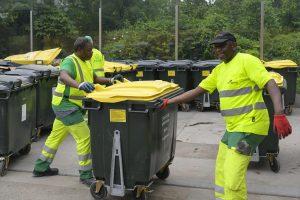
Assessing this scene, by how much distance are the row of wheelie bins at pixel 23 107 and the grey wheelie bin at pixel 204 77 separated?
3.74 meters

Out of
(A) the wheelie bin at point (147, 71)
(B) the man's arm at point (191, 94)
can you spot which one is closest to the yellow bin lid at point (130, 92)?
(B) the man's arm at point (191, 94)

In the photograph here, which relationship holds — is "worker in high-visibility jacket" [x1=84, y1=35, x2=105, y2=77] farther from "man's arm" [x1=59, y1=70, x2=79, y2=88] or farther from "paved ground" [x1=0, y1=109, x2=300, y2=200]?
"man's arm" [x1=59, y1=70, x2=79, y2=88]

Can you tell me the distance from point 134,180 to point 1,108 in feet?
6.99

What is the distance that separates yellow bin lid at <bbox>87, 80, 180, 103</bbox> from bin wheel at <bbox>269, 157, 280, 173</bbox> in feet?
5.89

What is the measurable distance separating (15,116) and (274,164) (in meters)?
3.29

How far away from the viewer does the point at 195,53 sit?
15.5 meters

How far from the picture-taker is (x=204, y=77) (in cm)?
1145

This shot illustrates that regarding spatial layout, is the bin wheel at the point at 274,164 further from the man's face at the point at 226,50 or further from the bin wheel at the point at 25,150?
the bin wheel at the point at 25,150

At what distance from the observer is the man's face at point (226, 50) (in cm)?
432

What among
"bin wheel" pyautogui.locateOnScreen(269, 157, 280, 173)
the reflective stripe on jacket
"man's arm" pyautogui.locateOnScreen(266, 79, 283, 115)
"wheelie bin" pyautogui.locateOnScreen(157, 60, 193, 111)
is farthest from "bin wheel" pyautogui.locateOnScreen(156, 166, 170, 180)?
"wheelie bin" pyautogui.locateOnScreen(157, 60, 193, 111)

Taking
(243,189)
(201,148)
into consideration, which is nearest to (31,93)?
(201,148)

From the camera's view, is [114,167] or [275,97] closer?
[275,97]

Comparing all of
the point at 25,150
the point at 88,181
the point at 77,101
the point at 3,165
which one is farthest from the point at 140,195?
the point at 25,150

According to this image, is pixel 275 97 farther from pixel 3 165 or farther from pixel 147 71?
pixel 147 71
